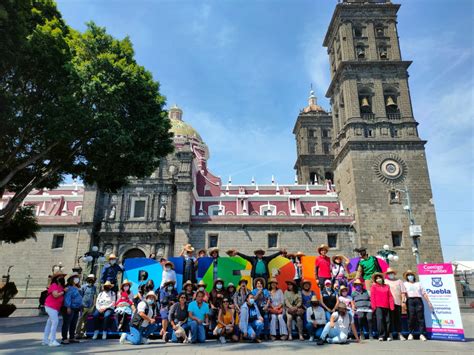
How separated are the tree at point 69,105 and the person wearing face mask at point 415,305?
10248 mm

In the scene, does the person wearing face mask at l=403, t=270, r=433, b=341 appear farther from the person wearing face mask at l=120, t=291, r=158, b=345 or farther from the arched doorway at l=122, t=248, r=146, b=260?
the arched doorway at l=122, t=248, r=146, b=260

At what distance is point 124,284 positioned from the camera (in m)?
9.46

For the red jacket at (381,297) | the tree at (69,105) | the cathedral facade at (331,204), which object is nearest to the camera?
the red jacket at (381,297)

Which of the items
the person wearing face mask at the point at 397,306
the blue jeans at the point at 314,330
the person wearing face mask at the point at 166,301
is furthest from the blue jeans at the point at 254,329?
the person wearing face mask at the point at 397,306

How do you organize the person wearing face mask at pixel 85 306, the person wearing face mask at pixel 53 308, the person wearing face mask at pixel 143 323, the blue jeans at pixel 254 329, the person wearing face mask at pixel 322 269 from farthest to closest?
the person wearing face mask at pixel 322 269
the person wearing face mask at pixel 85 306
the blue jeans at pixel 254 329
the person wearing face mask at pixel 143 323
the person wearing face mask at pixel 53 308

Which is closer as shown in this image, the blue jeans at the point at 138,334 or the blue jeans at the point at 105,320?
the blue jeans at the point at 138,334

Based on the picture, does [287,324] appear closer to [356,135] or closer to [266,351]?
[266,351]

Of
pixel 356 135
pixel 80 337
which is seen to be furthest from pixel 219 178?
pixel 80 337

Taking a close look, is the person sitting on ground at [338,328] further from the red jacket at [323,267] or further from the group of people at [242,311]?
the red jacket at [323,267]

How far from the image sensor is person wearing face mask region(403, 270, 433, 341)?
910 cm

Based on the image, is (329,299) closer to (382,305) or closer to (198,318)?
(382,305)

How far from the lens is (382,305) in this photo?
8852mm

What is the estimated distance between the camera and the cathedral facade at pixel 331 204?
28688 millimetres

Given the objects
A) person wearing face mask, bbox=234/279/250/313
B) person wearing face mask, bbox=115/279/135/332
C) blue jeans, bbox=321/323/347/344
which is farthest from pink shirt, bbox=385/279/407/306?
person wearing face mask, bbox=115/279/135/332
